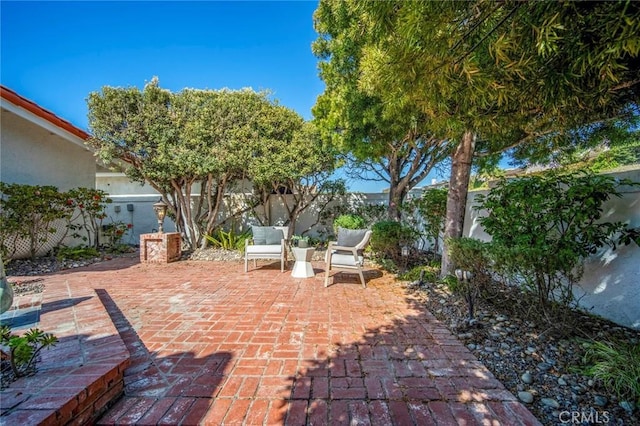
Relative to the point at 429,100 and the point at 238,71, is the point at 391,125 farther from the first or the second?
the point at 238,71

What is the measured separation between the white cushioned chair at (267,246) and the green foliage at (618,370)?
16.0ft

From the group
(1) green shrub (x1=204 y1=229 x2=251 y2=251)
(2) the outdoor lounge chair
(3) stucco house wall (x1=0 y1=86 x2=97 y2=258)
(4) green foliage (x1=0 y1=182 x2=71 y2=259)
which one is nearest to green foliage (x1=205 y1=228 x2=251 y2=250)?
(1) green shrub (x1=204 y1=229 x2=251 y2=251)

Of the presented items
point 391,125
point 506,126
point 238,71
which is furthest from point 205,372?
point 238,71

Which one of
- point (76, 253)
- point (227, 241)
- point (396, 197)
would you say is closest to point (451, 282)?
point (396, 197)

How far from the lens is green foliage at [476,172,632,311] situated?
2861 mm

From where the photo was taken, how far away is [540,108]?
292cm

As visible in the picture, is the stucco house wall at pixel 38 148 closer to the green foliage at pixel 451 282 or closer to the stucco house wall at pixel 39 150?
the stucco house wall at pixel 39 150

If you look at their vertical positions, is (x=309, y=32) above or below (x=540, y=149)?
above

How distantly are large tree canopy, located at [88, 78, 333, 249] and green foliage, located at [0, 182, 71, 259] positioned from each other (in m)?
1.51

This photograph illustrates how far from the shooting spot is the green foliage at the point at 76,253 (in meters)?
6.93

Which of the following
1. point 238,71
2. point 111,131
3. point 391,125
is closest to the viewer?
point 391,125

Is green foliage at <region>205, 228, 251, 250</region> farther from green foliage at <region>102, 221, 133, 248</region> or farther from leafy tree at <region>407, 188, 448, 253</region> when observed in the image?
leafy tree at <region>407, 188, 448, 253</region>

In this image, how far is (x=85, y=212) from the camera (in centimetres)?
803

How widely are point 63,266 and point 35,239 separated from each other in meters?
1.02
